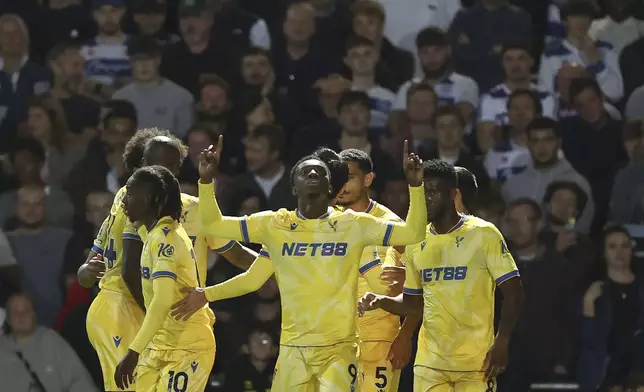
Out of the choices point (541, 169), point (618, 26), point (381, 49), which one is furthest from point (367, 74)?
point (618, 26)

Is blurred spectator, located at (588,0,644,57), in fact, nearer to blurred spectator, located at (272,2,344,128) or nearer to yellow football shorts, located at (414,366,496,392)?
blurred spectator, located at (272,2,344,128)

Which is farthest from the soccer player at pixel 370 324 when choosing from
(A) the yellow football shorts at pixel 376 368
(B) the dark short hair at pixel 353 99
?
(B) the dark short hair at pixel 353 99

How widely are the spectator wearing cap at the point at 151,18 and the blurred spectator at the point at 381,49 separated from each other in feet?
5.51

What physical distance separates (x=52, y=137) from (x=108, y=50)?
40.4 inches

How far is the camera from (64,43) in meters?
13.3

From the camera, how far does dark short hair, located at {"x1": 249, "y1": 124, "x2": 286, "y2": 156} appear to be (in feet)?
40.0

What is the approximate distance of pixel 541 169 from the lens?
12.2 m

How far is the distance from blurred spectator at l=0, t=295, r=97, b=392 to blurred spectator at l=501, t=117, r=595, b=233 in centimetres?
377

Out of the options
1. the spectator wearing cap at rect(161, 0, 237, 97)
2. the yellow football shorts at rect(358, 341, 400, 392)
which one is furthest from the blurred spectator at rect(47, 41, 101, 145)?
the yellow football shorts at rect(358, 341, 400, 392)

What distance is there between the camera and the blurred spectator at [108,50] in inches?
522

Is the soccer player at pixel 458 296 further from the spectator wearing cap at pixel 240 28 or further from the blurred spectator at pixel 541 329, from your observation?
the spectator wearing cap at pixel 240 28

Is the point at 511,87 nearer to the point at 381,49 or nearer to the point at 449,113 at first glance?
the point at 449,113

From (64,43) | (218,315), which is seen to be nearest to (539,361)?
(218,315)

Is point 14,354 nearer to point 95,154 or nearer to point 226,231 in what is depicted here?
point 95,154
